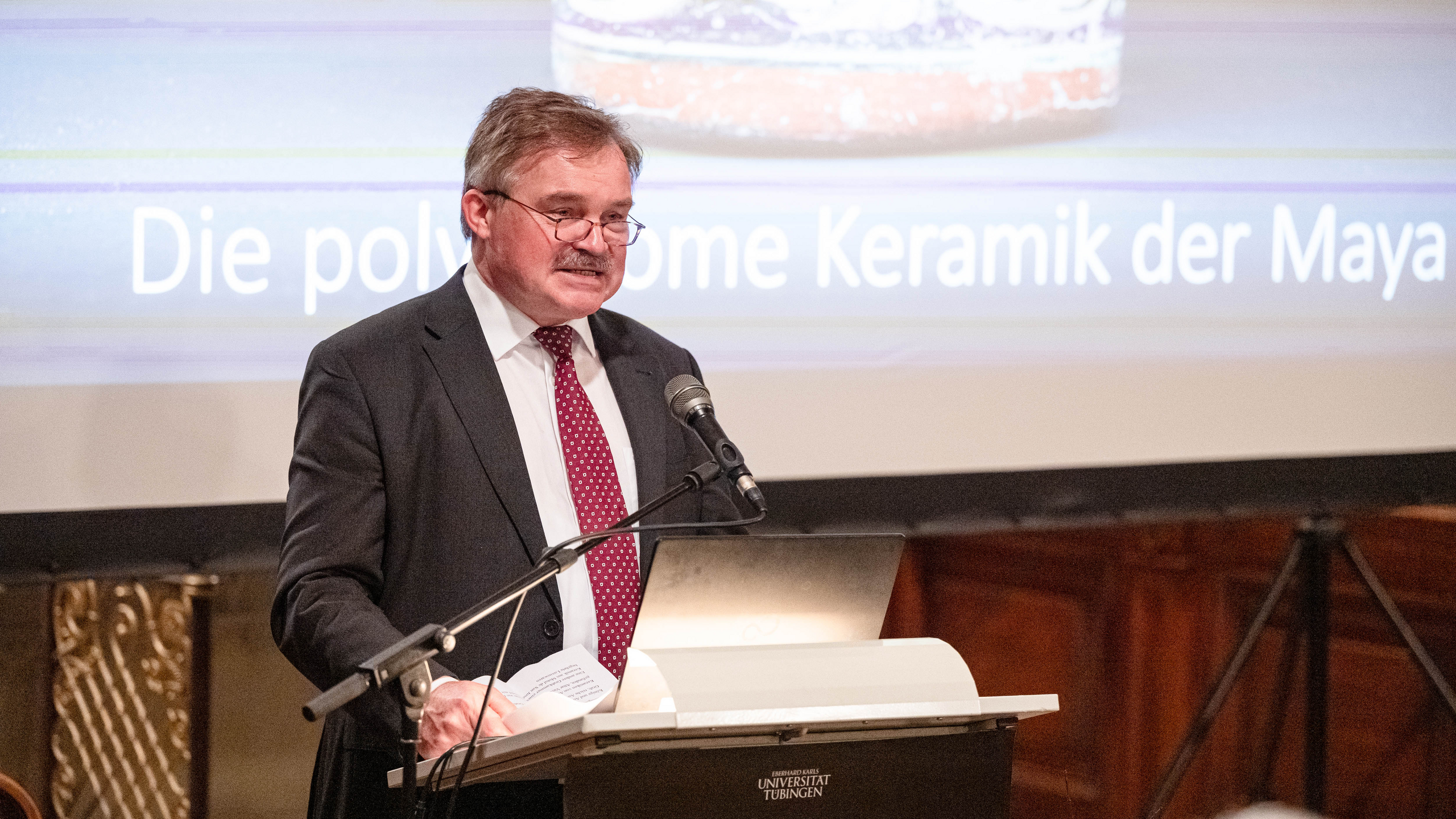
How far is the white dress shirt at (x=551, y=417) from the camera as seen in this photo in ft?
6.21

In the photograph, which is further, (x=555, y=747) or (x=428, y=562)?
(x=428, y=562)

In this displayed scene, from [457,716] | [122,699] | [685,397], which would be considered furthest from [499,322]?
[122,699]

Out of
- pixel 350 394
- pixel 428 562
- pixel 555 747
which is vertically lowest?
pixel 555 747

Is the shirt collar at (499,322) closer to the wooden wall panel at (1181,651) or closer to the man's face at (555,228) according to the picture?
the man's face at (555,228)

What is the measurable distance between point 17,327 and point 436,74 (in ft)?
3.14

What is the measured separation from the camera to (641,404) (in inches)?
81.3

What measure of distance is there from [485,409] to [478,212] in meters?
0.29

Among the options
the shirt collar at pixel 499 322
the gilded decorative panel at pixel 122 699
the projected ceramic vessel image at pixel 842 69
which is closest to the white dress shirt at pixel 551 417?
the shirt collar at pixel 499 322

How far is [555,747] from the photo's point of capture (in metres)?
1.27

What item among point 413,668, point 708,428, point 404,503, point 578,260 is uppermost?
point 578,260

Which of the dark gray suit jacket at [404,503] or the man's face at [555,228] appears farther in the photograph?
the man's face at [555,228]

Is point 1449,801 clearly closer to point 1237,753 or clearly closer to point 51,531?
point 1237,753

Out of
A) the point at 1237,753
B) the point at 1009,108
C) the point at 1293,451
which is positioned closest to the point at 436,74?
A: the point at 1009,108

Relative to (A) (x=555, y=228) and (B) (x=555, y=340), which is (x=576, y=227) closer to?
(A) (x=555, y=228)
